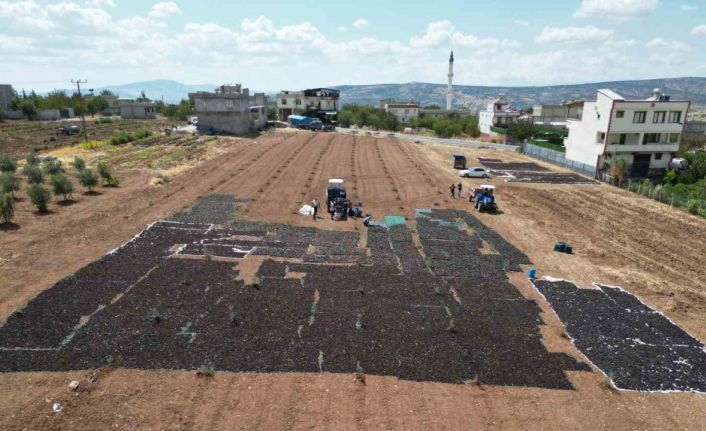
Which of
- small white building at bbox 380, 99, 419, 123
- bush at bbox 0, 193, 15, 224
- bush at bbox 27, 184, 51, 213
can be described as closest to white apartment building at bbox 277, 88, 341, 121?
small white building at bbox 380, 99, 419, 123

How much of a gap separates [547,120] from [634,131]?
220 feet

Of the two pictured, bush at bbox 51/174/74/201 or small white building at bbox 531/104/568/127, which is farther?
small white building at bbox 531/104/568/127


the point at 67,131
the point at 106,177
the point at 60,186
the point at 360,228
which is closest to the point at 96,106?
the point at 67,131

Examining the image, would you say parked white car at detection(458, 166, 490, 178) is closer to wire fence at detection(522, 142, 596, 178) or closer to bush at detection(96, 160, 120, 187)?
wire fence at detection(522, 142, 596, 178)

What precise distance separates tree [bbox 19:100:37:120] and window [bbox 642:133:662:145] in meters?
139

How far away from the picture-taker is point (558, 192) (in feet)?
153

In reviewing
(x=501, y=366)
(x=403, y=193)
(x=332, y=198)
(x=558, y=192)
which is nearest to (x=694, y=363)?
(x=501, y=366)

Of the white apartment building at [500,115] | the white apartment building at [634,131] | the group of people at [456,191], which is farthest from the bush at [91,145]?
the white apartment building at [500,115]

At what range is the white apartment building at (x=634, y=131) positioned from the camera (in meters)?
54.9

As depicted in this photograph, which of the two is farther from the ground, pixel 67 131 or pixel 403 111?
pixel 403 111

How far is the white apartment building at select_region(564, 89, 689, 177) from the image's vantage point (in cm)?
5494

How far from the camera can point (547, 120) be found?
118562 millimetres

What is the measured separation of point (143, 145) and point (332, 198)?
44934 millimetres

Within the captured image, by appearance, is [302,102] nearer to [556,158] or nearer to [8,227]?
[556,158]
